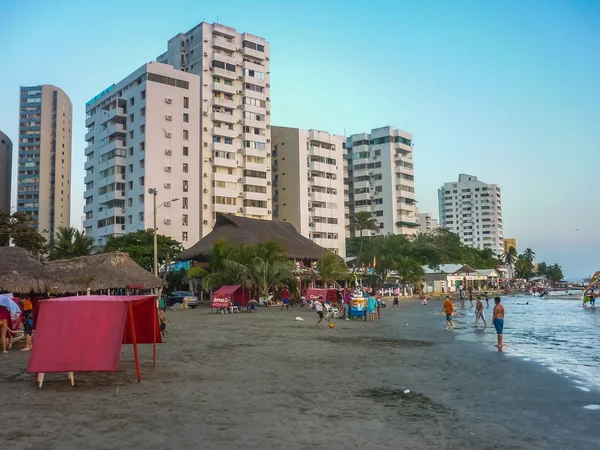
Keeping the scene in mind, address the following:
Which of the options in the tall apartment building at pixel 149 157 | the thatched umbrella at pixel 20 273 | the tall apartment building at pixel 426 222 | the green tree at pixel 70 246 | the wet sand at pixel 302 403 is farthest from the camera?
the tall apartment building at pixel 426 222

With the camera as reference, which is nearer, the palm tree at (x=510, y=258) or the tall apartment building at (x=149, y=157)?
the tall apartment building at (x=149, y=157)

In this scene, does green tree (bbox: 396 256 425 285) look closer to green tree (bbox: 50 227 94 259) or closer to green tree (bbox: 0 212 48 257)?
green tree (bbox: 50 227 94 259)

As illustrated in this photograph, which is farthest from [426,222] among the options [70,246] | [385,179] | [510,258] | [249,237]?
[70,246]

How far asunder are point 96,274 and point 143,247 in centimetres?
2972

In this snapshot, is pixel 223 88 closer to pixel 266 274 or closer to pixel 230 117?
pixel 230 117

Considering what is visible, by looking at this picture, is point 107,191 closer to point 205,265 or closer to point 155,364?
point 205,265

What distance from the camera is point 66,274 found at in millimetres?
21688

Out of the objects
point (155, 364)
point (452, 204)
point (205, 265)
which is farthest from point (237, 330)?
point (452, 204)

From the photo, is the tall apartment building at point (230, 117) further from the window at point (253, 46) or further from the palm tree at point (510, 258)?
the palm tree at point (510, 258)

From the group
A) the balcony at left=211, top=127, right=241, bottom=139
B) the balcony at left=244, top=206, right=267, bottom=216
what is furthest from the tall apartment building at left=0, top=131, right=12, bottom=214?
the balcony at left=244, top=206, right=267, bottom=216

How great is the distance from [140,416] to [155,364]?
5.04 meters

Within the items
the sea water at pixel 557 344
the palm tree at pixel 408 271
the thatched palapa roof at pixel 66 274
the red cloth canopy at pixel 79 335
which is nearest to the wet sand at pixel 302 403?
the red cloth canopy at pixel 79 335

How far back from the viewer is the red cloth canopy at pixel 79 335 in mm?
9648

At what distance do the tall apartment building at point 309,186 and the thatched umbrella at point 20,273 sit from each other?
62.1m
